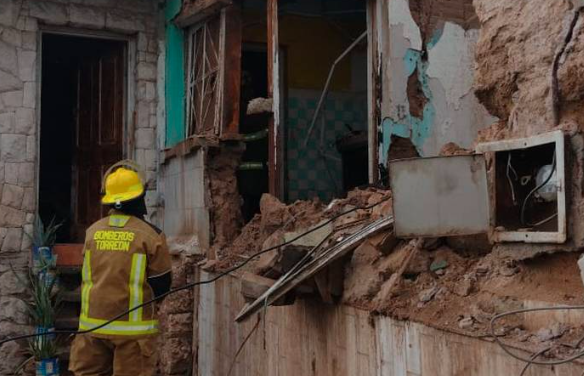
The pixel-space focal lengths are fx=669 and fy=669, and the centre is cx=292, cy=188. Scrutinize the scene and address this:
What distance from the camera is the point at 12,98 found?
710cm

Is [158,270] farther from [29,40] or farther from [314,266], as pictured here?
[29,40]

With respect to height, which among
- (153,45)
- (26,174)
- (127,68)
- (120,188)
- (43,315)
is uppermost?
(153,45)

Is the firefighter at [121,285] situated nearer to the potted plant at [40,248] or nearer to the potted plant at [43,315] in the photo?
the potted plant at [43,315]

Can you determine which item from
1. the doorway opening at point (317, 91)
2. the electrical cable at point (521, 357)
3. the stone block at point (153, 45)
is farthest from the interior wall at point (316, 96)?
the electrical cable at point (521, 357)

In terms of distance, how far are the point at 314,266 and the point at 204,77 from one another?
404 cm

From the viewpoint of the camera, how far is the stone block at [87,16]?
7.39m

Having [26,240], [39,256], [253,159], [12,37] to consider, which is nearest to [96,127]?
[12,37]

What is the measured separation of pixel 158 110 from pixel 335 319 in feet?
15.2

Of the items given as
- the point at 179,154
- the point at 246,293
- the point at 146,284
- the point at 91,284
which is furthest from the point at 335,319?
the point at 179,154

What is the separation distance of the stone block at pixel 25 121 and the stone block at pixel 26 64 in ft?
1.15

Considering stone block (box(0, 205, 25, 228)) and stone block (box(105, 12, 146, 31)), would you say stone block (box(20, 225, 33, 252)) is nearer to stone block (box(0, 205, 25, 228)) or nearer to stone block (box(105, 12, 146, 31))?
stone block (box(0, 205, 25, 228))

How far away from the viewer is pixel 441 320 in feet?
9.64

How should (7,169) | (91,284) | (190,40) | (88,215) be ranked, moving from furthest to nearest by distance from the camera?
(88,215), (190,40), (7,169), (91,284)

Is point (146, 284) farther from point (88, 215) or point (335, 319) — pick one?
point (88, 215)
